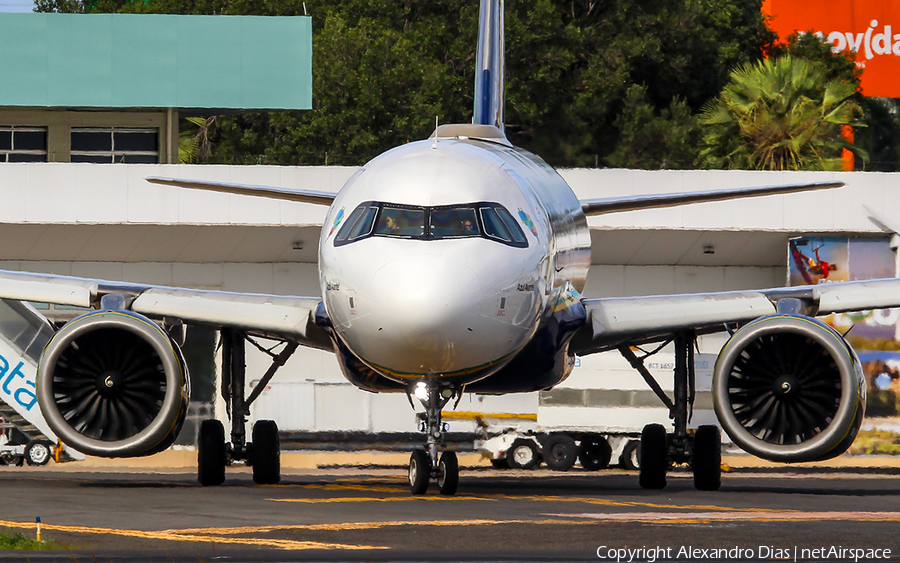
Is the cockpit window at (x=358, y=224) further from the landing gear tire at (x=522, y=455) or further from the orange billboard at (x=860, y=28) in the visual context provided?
the orange billboard at (x=860, y=28)

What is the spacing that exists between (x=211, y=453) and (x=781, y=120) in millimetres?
28654

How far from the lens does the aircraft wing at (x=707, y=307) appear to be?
18.0m

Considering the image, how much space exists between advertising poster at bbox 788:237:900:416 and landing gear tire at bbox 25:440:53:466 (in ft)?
57.6

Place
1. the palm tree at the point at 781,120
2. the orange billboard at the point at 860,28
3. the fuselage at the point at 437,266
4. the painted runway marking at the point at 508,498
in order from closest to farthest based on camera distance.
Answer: the fuselage at the point at 437,266 < the painted runway marking at the point at 508,498 < the palm tree at the point at 781,120 < the orange billboard at the point at 860,28

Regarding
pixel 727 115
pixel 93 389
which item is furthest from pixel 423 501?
pixel 727 115

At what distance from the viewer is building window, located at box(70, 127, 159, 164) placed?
133 ft

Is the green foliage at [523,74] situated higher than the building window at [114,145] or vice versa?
the green foliage at [523,74]

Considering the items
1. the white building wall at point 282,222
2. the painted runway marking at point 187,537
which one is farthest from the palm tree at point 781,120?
the painted runway marking at point 187,537

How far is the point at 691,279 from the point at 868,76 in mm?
34250

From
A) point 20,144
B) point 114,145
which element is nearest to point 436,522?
point 114,145

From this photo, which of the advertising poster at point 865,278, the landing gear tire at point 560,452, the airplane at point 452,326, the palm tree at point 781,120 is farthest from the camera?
the palm tree at point 781,120

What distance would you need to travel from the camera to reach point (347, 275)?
1491cm

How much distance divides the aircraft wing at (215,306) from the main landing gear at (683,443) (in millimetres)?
4569

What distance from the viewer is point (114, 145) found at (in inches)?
1607
